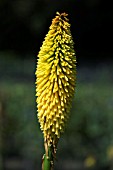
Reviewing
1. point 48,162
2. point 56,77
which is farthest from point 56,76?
point 48,162

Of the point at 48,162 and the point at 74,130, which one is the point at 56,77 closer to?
the point at 48,162

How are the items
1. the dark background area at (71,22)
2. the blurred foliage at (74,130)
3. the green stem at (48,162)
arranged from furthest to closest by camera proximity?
the dark background area at (71,22)
the blurred foliage at (74,130)
the green stem at (48,162)

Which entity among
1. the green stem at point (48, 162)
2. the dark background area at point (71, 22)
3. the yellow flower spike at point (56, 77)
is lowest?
the green stem at point (48, 162)

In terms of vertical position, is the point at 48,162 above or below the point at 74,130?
below

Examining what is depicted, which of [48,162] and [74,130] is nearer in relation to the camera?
[48,162]

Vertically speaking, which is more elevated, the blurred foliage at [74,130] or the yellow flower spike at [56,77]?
the blurred foliage at [74,130]

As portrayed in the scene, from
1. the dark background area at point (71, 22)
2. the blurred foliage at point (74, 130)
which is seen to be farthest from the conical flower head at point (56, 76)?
the dark background area at point (71, 22)

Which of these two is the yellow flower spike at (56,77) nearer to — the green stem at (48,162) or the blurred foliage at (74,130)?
the green stem at (48,162)
